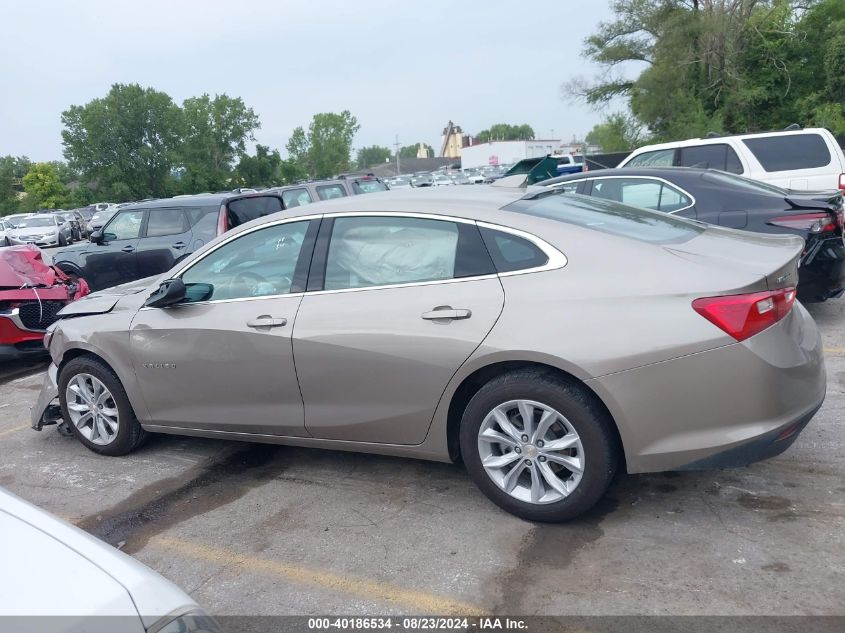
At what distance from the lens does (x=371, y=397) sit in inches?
156

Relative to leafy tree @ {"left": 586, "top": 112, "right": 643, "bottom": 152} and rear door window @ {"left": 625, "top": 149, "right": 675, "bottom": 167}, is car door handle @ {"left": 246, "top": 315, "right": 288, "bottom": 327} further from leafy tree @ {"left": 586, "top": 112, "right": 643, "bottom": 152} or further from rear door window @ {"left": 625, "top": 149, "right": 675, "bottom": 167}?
leafy tree @ {"left": 586, "top": 112, "right": 643, "bottom": 152}

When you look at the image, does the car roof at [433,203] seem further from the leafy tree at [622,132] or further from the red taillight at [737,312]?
the leafy tree at [622,132]

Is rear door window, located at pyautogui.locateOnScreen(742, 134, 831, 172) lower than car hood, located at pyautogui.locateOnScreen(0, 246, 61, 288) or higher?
higher

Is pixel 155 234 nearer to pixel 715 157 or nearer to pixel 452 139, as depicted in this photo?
pixel 715 157

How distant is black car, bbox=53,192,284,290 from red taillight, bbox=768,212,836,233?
645 cm

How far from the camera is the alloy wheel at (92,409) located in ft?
16.5

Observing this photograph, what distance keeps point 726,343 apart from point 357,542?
1979mm

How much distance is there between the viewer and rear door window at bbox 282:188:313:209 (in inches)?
512

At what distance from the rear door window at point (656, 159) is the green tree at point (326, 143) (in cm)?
8091

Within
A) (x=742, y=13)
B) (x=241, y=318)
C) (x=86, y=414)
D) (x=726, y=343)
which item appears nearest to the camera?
(x=726, y=343)

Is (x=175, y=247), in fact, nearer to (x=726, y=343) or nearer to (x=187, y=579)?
(x=187, y=579)

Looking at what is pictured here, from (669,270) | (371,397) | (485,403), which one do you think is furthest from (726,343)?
(371,397)

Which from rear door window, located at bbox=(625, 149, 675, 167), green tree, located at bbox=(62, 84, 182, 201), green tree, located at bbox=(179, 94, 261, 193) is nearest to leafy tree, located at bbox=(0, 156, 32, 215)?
green tree, located at bbox=(62, 84, 182, 201)

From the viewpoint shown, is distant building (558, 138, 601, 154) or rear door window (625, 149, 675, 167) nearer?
rear door window (625, 149, 675, 167)
